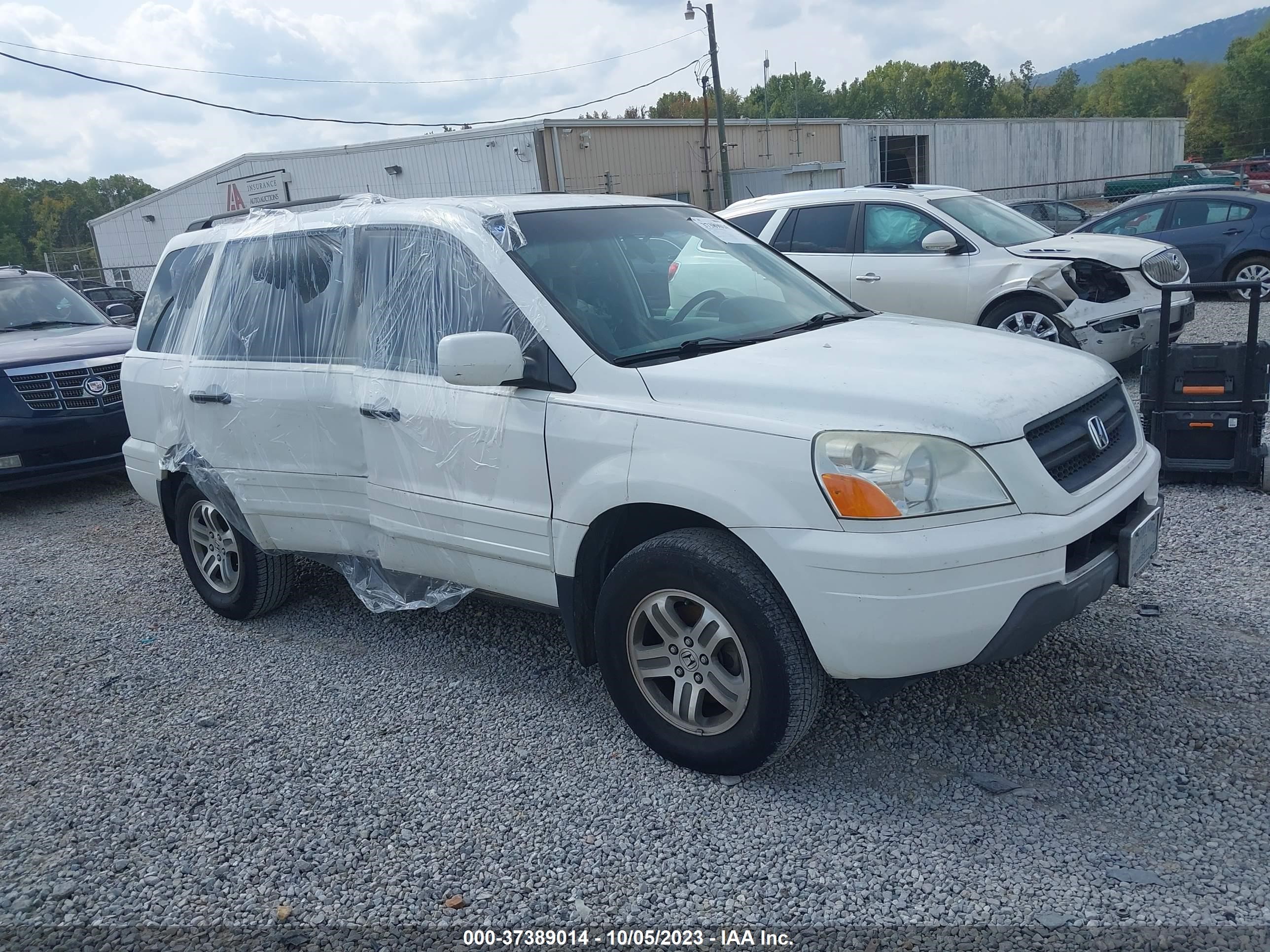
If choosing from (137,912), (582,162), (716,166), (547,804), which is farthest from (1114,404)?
(716,166)

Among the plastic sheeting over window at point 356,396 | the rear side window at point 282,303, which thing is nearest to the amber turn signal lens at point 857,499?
the plastic sheeting over window at point 356,396

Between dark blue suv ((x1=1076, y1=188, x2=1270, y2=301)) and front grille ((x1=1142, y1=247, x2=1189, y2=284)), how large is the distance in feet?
10.1

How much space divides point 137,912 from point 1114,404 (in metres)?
3.56

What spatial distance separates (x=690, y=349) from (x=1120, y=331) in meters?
6.11

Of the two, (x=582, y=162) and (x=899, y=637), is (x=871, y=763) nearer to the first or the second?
(x=899, y=637)

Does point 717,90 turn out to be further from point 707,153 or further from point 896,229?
point 896,229

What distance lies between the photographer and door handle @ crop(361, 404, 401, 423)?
3.91m

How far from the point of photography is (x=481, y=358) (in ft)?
10.9

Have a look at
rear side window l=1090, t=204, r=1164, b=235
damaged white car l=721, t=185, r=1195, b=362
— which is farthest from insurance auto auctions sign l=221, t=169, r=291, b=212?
damaged white car l=721, t=185, r=1195, b=362

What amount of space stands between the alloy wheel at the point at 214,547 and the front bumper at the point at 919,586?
3146 mm

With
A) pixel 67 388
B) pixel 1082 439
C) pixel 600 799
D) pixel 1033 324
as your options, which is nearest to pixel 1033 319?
pixel 1033 324

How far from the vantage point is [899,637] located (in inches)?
110

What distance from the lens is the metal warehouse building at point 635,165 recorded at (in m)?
27.6

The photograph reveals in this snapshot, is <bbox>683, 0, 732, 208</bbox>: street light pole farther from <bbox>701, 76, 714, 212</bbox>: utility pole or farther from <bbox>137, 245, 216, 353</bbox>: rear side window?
<bbox>137, 245, 216, 353</bbox>: rear side window
